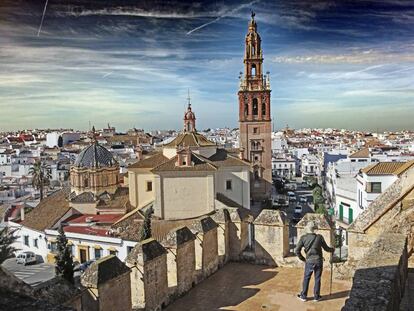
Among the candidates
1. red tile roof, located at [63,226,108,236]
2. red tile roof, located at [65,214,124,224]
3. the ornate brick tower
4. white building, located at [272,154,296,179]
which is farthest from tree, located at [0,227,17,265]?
white building, located at [272,154,296,179]

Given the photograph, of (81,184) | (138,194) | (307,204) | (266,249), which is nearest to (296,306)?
(266,249)

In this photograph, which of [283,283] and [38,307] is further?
[283,283]

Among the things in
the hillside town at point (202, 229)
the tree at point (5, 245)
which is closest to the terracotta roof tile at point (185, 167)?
the hillside town at point (202, 229)

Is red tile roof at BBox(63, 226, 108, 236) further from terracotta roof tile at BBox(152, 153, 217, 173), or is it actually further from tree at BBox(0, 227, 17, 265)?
tree at BBox(0, 227, 17, 265)

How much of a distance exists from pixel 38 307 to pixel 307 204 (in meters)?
46.4

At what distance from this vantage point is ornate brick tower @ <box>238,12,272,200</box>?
4050 cm

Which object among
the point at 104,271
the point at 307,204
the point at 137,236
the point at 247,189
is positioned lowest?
the point at 307,204

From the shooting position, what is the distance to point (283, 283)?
766cm

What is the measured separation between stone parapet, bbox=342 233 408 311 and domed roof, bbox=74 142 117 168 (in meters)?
26.7

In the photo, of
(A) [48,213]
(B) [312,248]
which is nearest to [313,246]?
(B) [312,248]

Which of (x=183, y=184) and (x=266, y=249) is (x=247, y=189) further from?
(x=266, y=249)

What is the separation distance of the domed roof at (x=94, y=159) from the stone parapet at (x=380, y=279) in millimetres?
26655

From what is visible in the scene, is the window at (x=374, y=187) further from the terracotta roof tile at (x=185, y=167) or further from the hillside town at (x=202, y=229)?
the terracotta roof tile at (x=185, y=167)

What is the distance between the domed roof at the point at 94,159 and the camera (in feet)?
99.2
